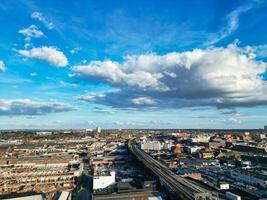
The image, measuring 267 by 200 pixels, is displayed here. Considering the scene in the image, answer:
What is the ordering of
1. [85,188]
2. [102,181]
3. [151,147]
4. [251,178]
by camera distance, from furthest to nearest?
[151,147], [85,188], [251,178], [102,181]

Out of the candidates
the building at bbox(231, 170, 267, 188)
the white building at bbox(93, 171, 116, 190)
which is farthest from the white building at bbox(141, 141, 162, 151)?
the white building at bbox(93, 171, 116, 190)

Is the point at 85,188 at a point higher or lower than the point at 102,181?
lower

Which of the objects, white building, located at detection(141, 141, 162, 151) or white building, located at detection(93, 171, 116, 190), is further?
white building, located at detection(141, 141, 162, 151)

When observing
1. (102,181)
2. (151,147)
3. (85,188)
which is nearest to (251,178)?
(102,181)

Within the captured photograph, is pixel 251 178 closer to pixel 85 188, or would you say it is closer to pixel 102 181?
pixel 102 181

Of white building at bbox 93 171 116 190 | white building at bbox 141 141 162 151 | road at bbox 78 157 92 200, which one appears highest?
white building at bbox 141 141 162 151

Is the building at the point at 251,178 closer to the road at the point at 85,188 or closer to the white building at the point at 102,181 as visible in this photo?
the white building at the point at 102,181

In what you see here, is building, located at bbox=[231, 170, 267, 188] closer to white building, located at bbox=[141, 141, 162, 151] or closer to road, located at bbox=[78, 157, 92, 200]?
road, located at bbox=[78, 157, 92, 200]

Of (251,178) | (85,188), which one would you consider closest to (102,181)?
(85,188)

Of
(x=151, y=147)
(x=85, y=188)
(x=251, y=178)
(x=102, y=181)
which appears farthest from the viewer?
(x=151, y=147)

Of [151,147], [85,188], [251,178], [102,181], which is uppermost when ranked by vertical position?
[151,147]

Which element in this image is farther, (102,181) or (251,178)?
(251,178)

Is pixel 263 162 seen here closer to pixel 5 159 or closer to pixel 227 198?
pixel 227 198

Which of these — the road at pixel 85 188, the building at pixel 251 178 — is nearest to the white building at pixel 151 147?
the road at pixel 85 188
